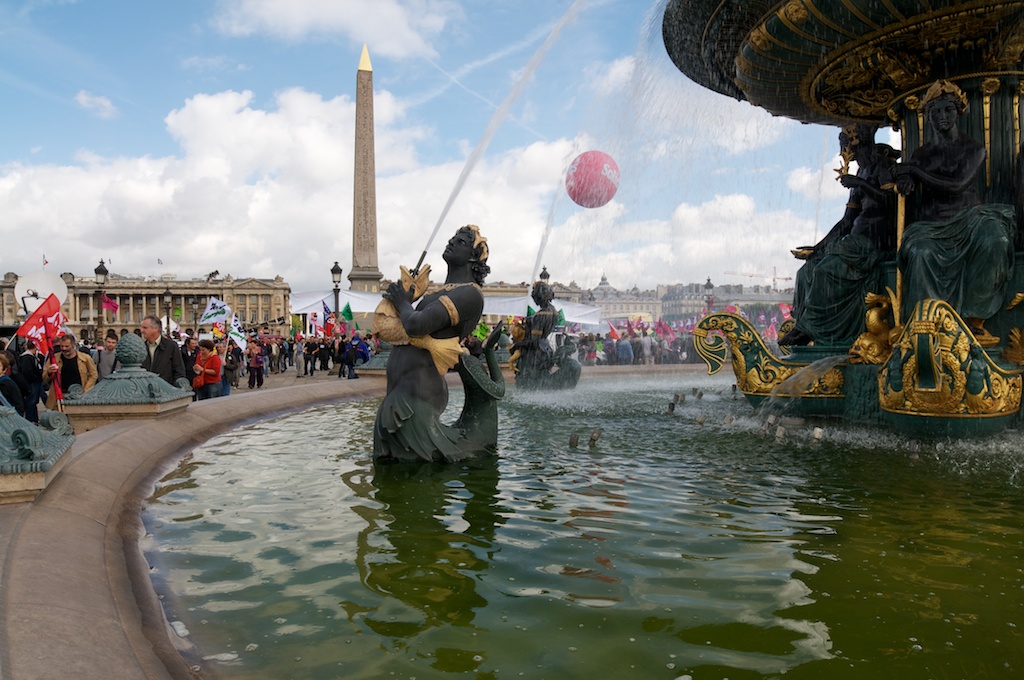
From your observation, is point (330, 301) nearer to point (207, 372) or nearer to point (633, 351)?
point (633, 351)

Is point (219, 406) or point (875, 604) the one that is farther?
point (219, 406)

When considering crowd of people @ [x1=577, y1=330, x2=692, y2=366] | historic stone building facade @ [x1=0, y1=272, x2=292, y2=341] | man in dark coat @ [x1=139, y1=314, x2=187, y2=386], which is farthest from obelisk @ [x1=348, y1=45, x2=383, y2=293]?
historic stone building facade @ [x1=0, y1=272, x2=292, y2=341]

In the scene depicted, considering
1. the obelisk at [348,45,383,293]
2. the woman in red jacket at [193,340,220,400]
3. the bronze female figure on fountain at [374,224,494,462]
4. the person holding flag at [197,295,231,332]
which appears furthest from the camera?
the obelisk at [348,45,383,293]

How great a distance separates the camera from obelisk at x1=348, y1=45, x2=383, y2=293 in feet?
152

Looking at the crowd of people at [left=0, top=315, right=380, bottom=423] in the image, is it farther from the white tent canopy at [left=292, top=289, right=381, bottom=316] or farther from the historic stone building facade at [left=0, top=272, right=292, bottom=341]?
the historic stone building facade at [left=0, top=272, right=292, bottom=341]

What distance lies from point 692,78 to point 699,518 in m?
8.49

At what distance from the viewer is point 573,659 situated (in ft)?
9.24

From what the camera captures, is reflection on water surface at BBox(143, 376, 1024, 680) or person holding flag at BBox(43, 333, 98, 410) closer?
reflection on water surface at BBox(143, 376, 1024, 680)

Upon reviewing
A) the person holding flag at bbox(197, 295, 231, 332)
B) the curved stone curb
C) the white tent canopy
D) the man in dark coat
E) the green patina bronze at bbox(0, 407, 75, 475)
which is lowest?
the curved stone curb

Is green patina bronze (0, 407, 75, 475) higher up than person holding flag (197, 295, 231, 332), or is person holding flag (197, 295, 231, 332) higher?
person holding flag (197, 295, 231, 332)

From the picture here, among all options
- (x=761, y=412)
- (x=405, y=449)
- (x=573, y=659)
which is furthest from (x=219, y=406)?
(x=573, y=659)

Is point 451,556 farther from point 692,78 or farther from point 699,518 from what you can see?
point 692,78

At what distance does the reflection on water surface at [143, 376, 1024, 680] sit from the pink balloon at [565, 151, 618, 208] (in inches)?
390

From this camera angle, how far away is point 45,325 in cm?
997
